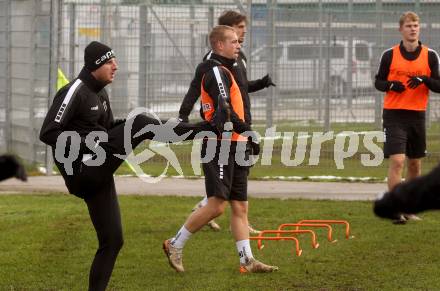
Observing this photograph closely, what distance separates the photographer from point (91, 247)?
10758mm

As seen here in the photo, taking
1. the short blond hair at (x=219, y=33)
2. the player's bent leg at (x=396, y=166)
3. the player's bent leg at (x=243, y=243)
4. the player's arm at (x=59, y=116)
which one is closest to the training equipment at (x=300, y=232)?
the player's bent leg at (x=243, y=243)

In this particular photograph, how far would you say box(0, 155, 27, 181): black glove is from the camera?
462cm

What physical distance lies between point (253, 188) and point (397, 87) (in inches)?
164

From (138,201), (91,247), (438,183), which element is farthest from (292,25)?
(438,183)

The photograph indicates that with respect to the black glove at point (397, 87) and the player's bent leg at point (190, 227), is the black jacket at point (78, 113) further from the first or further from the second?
the black glove at point (397, 87)

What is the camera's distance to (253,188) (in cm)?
1573

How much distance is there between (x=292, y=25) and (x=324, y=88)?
112 cm

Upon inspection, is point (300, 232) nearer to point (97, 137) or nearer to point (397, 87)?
point (397, 87)

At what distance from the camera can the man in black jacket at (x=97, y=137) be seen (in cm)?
768

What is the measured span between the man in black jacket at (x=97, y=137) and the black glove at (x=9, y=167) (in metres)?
2.89

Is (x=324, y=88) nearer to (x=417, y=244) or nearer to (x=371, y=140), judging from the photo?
(x=371, y=140)

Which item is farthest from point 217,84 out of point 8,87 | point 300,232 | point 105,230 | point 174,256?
point 8,87

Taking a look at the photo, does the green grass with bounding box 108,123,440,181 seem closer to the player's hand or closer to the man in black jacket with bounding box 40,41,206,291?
the player's hand

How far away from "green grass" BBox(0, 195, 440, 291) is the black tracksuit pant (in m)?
0.81
